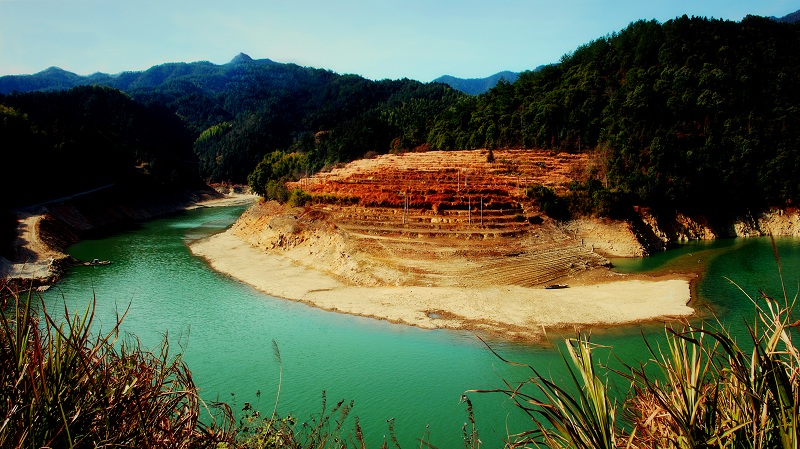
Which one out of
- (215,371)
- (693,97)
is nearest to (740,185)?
(693,97)

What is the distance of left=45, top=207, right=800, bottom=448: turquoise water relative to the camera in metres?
13.5

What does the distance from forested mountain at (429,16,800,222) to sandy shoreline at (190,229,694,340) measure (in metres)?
14.5

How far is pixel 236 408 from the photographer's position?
13133 mm

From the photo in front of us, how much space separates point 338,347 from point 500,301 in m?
8.64

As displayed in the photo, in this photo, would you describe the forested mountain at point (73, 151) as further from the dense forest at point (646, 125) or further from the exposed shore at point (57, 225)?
the exposed shore at point (57, 225)

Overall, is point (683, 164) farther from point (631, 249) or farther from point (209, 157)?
point (209, 157)

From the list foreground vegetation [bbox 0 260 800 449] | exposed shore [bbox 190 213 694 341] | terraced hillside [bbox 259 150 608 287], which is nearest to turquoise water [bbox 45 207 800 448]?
exposed shore [bbox 190 213 694 341]

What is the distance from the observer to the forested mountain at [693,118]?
39656 millimetres

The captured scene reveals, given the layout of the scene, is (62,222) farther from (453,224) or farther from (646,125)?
(646,125)

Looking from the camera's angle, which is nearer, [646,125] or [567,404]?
[567,404]

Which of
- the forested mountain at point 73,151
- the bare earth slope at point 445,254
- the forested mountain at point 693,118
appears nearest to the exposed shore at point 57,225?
the forested mountain at point 73,151

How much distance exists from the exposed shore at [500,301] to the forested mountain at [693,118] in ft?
45.6

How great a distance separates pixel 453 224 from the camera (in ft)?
106

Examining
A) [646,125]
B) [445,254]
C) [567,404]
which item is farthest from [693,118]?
[567,404]
